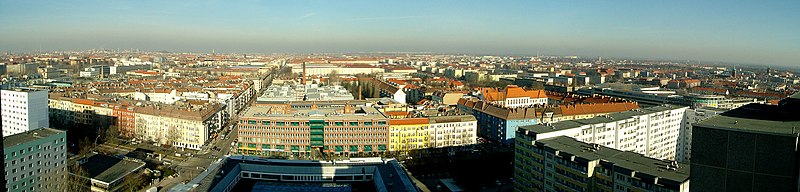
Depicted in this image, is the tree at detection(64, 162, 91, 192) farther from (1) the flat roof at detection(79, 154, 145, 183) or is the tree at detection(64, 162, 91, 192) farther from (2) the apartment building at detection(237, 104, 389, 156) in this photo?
(2) the apartment building at detection(237, 104, 389, 156)

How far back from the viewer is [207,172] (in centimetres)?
952

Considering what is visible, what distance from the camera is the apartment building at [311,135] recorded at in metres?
13.2

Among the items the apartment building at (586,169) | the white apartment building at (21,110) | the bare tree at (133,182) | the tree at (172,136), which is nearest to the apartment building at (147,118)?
the tree at (172,136)

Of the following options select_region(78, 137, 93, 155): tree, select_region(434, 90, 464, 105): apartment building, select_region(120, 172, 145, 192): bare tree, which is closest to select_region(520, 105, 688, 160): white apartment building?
select_region(120, 172, 145, 192): bare tree

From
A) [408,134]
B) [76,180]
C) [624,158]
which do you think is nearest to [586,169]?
[624,158]

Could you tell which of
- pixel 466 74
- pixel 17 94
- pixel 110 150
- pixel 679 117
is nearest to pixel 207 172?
pixel 110 150

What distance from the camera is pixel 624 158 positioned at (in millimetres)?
7422

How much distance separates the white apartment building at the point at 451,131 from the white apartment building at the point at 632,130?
351 cm

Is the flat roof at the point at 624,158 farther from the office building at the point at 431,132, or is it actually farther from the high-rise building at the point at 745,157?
the office building at the point at 431,132

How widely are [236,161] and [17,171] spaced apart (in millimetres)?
3420

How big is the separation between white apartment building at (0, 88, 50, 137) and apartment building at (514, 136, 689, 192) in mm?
11123

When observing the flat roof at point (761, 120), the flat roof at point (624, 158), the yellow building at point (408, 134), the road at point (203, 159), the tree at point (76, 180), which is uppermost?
the flat roof at point (761, 120)

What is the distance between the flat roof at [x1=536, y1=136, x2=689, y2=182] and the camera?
259 inches

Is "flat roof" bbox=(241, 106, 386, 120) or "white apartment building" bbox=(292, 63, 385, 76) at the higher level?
"white apartment building" bbox=(292, 63, 385, 76)
